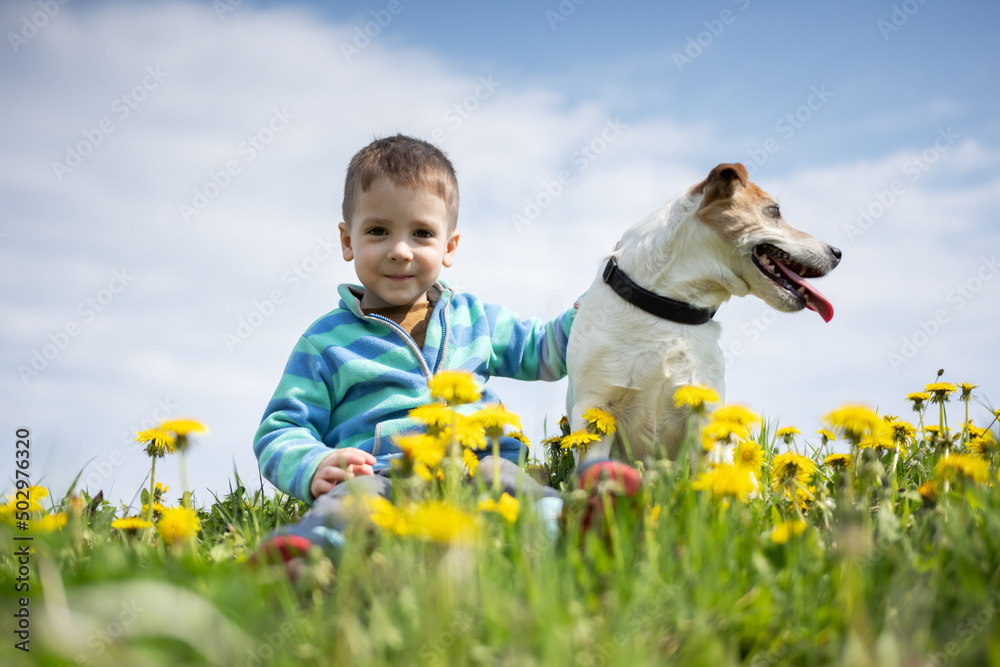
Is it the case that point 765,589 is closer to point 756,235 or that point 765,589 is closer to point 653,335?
point 653,335

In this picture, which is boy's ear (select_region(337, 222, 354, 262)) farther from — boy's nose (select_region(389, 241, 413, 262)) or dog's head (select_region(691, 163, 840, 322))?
dog's head (select_region(691, 163, 840, 322))

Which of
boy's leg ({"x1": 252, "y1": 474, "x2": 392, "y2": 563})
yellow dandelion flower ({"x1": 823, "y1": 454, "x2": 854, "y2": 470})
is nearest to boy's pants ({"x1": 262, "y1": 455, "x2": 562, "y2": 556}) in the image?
boy's leg ({"x1": 252, "y1": 474, "x2": 392, "y2": 563})

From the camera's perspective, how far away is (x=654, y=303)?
341 cm

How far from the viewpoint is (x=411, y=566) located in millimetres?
1638

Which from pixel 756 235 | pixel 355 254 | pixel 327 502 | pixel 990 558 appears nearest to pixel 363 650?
pixel 327 502

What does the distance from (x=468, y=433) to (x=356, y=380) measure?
→ 122 centimetres

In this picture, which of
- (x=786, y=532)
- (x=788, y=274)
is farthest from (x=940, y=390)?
(x=786, y=532)

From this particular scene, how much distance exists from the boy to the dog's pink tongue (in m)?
1.54

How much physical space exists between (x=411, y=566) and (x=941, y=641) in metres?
1.19

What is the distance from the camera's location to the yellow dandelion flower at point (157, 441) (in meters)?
2.73

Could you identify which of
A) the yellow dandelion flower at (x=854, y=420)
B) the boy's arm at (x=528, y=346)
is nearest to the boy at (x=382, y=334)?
the boy's arm at (x=528, y=346)

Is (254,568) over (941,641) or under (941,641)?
over

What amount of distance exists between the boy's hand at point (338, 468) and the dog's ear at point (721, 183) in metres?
2.02

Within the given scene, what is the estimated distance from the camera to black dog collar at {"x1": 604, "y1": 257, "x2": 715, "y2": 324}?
3416 mm
